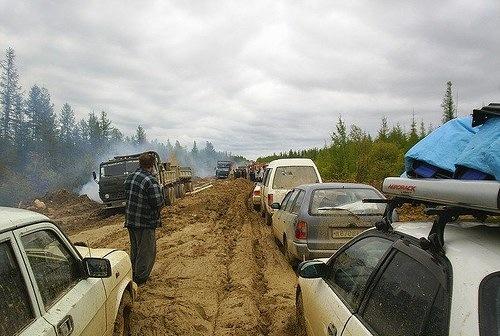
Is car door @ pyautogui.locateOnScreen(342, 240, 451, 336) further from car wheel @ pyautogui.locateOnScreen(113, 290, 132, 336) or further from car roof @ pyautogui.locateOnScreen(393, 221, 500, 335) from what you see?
car wheel @ pyautogui.locateOnScreen(113, 290, 132, 336)

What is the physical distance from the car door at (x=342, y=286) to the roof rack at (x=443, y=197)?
0.81ft

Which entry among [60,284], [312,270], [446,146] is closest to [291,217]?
[312,270]

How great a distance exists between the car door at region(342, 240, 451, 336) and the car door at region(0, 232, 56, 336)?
171 cm

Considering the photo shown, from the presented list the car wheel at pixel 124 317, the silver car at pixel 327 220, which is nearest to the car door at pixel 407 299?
the car wheel at pixel 124 317

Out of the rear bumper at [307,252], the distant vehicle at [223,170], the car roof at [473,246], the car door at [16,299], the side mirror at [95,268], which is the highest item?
the car roof at [473,246]

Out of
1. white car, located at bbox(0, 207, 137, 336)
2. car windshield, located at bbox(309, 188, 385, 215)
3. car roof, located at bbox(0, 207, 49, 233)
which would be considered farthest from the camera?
car windshield, located at bbox(309, 188, 385, 215)

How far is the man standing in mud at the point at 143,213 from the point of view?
628 cm

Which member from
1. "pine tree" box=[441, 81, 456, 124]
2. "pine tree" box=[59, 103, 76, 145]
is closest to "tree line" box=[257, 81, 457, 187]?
"pine tree" box=[441, 81, 456, 124]

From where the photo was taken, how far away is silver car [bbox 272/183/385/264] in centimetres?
661

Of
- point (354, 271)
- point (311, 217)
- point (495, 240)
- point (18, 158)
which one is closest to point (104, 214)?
point (311, 217)

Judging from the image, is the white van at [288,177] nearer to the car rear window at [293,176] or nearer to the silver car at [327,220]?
the car rear window at [293,176]

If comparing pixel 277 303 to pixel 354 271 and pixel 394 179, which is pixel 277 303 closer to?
pixel 354 271

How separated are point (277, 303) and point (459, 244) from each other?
3.95m

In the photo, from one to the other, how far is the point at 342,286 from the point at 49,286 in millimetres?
1983
